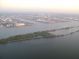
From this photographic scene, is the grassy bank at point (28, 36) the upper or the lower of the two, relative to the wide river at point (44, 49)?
upper

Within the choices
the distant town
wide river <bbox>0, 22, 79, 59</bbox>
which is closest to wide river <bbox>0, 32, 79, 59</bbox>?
wide river <bbox>0, 22, 79, 59</bbox>

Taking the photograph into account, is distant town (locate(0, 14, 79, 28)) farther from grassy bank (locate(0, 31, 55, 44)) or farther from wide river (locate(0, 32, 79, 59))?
wide river (locate(0, 32, 79, 59))

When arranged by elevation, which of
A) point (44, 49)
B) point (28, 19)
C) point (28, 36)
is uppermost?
point (28, 19)

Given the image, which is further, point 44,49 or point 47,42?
point 47,42

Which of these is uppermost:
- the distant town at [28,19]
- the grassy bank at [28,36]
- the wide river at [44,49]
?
the distant town at [28,19]

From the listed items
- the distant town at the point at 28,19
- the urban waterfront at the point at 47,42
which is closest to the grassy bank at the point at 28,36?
the urban waterfront at the point at 47,42

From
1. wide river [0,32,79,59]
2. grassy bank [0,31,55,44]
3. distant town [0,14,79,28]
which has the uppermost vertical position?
distant town [0,14,79,28]

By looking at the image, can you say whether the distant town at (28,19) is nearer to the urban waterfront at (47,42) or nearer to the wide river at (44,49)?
the urban waterfront at (47,42)

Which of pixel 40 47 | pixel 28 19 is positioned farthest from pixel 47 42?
pixel 28 19

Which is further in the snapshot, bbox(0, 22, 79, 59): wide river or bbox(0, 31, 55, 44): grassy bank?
bbox(0, 31, 55, 44): grassy bank

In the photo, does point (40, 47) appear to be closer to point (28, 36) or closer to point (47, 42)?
point (47, 42)

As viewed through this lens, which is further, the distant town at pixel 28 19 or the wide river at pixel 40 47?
the distant town at pixel 28 19

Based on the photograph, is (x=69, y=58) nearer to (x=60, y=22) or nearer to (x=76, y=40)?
(x=76, y=40)
